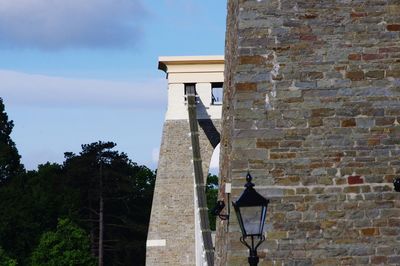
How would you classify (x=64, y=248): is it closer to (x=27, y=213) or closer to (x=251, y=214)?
(x=27, y=213)

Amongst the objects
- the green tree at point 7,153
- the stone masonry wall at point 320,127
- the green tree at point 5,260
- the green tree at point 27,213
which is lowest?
the stone masonry wall at point 320,127

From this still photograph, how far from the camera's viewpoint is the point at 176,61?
34.8m

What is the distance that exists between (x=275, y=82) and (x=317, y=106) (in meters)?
0.40

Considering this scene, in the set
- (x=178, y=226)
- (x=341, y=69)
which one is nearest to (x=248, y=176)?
(x=341, y=69)

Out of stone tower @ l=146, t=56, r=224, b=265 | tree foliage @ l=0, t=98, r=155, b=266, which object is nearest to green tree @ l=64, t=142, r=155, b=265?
tree foliage @ l=0, t=98, r=155, b=266

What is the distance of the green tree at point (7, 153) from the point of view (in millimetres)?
52612

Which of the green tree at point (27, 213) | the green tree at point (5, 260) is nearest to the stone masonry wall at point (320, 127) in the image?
the green tree at point (5, 260)

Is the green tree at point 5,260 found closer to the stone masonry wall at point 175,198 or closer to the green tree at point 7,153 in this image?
the green tree at point 7,153

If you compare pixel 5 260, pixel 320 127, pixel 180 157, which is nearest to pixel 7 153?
pixel 5 260

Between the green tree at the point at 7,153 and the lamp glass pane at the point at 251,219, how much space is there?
43156mm

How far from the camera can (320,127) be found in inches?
422

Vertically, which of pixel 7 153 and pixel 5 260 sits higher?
pixel 7 153

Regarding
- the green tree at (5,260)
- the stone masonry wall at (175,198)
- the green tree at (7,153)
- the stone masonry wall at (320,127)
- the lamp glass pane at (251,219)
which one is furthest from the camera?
the green tree at (7,153)

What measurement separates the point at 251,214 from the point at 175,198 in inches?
956
